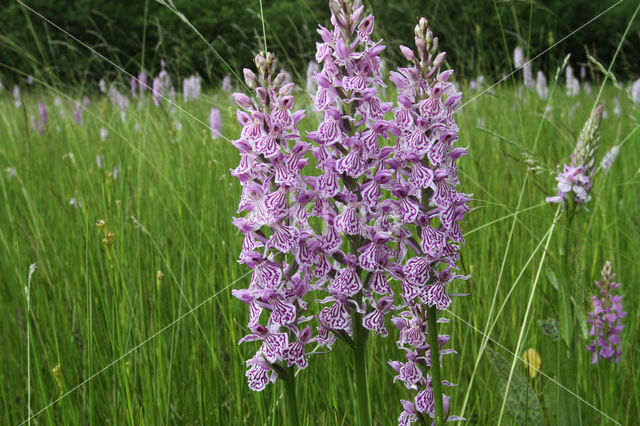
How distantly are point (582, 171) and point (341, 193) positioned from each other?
2.20 ft

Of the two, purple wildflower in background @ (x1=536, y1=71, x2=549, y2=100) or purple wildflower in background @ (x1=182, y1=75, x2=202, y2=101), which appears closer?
purple wildflower in background @ (x1=536, y1=71, x2=549, y2=100)

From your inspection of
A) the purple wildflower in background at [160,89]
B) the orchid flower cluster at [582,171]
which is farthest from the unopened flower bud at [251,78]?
the purple wildflower in background at [160,89]

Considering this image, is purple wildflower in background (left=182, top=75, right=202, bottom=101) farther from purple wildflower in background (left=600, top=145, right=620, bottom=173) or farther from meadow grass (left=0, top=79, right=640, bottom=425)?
purple wildflower in background (left=600, top=145, right=620, bottom=173)

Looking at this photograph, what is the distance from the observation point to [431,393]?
1.08 metres

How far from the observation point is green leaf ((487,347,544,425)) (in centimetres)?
122

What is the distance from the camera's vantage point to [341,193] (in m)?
0.88

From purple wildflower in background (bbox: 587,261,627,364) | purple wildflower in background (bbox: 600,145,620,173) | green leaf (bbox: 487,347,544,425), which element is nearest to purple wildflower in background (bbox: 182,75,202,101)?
purple wildflower in background (bbox: 600,145,620,173)

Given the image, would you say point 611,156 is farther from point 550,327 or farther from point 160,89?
point 160,89

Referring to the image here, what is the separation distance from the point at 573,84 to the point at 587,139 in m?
5.22

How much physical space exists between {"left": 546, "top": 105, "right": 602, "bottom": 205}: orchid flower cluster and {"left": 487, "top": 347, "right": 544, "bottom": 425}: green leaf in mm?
372

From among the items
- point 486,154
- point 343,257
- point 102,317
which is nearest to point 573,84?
point 486,154

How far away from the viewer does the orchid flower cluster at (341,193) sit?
2.88ft

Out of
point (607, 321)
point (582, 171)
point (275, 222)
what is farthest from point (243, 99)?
point (607, 321)

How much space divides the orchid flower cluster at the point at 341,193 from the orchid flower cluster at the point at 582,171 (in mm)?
418
